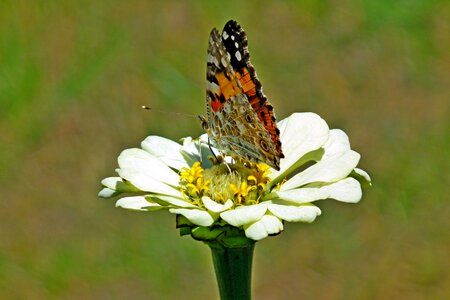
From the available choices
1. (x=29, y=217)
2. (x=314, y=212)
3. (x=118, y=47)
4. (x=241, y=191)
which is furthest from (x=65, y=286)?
(x=314, y=212)

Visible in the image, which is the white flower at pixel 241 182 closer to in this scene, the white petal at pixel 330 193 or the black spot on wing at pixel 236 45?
the white petal at pixel 330 193

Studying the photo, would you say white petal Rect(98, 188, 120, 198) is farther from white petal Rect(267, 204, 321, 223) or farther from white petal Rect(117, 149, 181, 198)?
white petal Rect(267, 204, 321, 223)

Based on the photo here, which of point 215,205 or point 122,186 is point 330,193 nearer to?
point 215,205

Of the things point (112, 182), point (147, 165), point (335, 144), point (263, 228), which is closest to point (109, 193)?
point (112, 182)

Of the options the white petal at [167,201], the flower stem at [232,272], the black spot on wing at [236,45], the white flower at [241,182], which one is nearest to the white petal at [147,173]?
the white flower at [241,182]

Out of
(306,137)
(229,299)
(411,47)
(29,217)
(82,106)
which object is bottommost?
(229,299)

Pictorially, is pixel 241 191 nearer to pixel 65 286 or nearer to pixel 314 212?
pixel 314 212

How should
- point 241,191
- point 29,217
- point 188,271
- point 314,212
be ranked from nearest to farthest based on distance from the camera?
point 314,212
point 241,191
point 188,271
point 29,217
